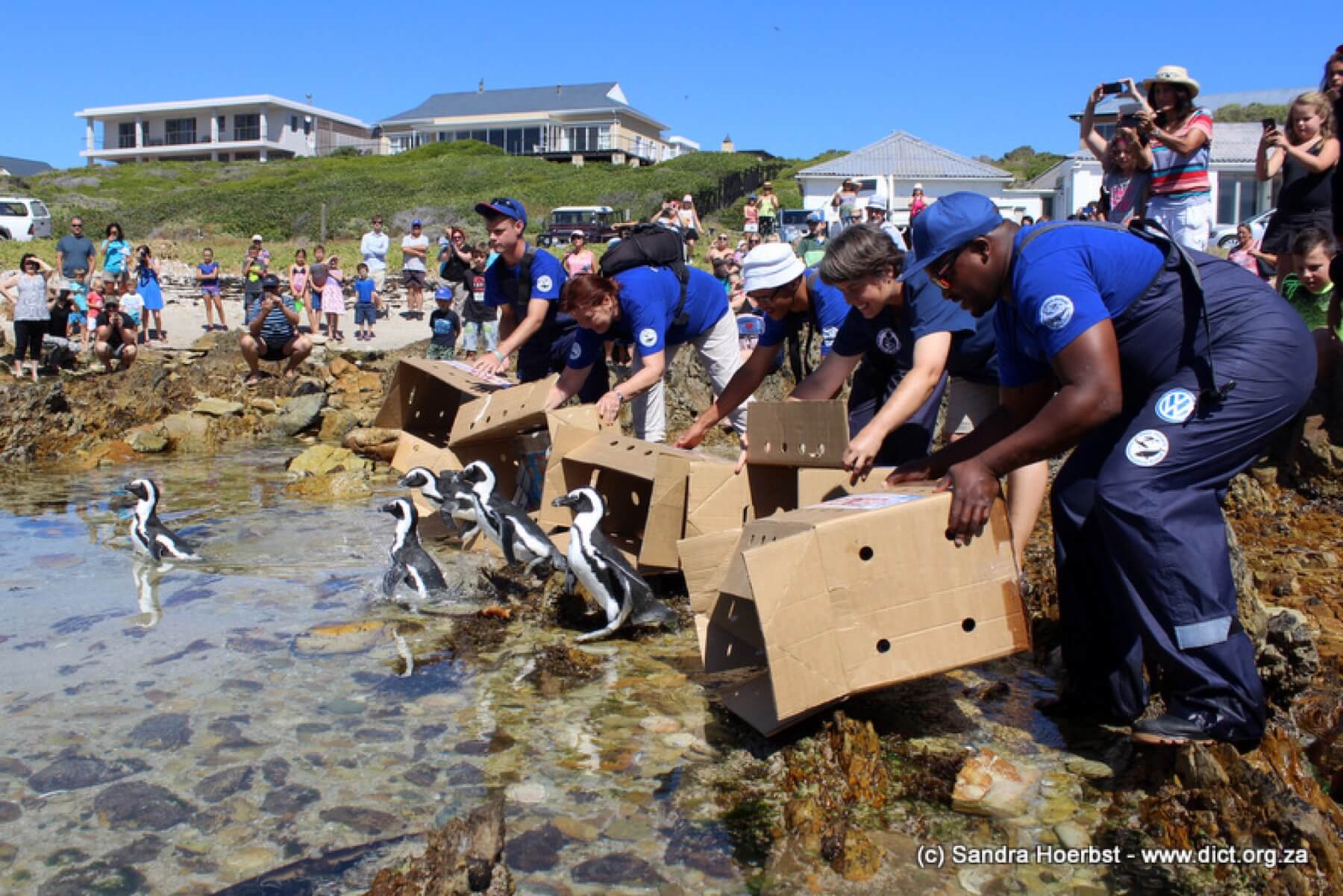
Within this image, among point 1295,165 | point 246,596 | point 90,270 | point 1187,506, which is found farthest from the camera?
point 90,270

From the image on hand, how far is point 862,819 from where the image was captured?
3463 millimetres

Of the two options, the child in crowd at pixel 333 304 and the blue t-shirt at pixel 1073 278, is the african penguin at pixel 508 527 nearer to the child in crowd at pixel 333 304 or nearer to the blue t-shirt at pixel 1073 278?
the blue t-shirt at pixel 1073 278

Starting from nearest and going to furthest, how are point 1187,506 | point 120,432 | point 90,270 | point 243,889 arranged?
point 243,889 → point 1187,506 → point 120,432 → point 90,270

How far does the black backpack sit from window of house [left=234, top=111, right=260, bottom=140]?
97.6 meters

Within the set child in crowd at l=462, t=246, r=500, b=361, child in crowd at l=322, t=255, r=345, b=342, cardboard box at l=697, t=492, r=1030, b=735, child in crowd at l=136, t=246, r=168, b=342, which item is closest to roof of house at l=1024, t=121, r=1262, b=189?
child in crowd at l=322, t=255, r=345, b=342

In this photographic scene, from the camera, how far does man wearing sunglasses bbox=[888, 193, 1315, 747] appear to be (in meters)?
3.35

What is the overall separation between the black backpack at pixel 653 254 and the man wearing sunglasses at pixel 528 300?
72 cm

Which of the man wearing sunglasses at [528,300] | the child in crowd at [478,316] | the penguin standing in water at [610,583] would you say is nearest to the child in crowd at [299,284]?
the child in crowd at [478,316]

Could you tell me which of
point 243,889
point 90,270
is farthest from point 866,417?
point 90,270

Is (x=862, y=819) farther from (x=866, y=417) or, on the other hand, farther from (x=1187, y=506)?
(x=866, y=417)

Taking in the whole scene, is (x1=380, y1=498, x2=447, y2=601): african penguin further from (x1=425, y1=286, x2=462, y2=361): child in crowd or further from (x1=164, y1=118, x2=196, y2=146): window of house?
(x1=164, y1=118, x2=196, y2=146): window of house

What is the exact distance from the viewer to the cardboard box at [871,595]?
134 inches

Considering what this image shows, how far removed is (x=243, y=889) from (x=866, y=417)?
3469mm

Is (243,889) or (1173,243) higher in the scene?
(1173,243)
